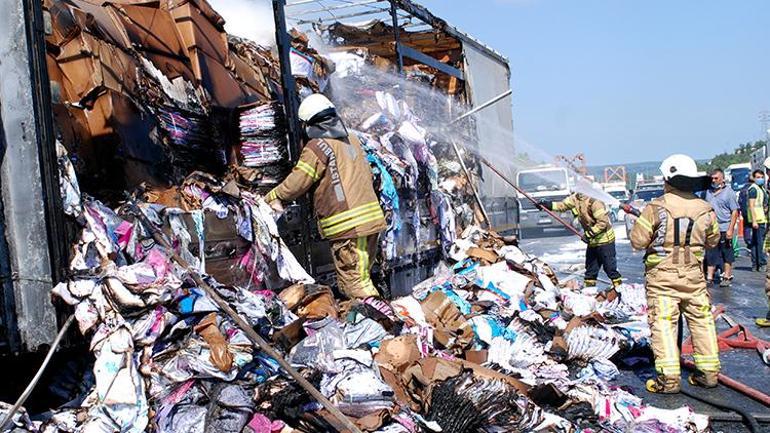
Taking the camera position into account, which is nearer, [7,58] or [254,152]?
[7,58]

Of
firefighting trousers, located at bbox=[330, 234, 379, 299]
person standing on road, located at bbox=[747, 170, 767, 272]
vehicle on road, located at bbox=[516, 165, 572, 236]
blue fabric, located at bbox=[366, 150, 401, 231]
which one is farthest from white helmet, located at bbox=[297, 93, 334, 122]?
vehicle on road, located at bbox=[516, 165, 572, 236]

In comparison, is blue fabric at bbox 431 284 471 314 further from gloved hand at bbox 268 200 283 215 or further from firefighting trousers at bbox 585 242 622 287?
firefighting trousers at bbox 585 242 622 287

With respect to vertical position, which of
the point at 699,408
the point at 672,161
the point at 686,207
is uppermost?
the point at 672,161

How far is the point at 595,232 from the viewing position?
8.16m

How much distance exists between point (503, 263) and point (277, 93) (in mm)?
2691

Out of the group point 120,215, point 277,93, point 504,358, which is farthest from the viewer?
point 277,93

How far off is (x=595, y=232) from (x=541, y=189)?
13.5 metres

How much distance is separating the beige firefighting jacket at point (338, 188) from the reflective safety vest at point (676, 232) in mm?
1867

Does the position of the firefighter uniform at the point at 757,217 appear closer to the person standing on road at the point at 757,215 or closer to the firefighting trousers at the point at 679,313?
the person standing on road at the point at 757,215

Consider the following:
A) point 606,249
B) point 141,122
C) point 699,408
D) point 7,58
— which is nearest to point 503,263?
point 606,249

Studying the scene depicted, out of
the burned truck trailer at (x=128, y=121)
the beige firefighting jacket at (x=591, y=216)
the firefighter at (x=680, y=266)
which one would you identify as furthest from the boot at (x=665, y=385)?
the beige firefighting jacket at (x=591, y=216)

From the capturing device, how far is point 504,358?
16.1 feet

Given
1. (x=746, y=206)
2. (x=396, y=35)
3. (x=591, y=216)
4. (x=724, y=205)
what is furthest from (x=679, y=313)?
(x=746, y=206)

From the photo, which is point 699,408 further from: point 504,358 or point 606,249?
point 606,249
